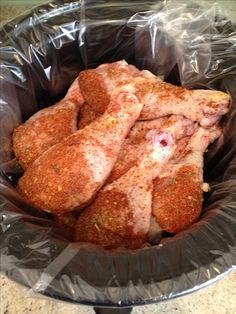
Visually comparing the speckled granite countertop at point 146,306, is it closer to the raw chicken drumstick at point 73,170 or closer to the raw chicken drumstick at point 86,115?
the raw chicken drumstick at point 73,170

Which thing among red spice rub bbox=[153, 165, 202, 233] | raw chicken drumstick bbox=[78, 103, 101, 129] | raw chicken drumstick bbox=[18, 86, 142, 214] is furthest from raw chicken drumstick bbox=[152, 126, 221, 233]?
raw chicken drumstick bbox=[78, 103, 101, 129]

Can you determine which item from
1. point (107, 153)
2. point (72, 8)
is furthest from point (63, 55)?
point (107, 153)

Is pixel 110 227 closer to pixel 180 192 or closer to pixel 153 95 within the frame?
pixel 180 192

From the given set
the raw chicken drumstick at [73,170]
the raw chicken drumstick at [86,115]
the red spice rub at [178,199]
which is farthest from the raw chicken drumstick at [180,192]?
the raw chicken drumstick at [86,115]

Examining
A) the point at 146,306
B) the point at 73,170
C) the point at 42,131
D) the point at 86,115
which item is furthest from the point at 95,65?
the point at 146,306

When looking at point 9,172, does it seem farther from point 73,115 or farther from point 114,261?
point 114,261

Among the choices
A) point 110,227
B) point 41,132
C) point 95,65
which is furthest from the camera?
point 95,65
